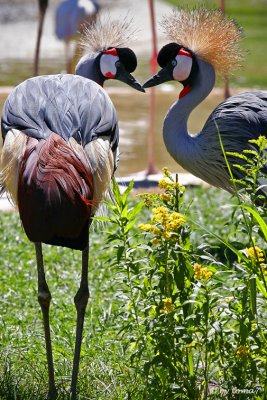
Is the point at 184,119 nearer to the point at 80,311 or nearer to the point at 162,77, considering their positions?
the point at 162,77

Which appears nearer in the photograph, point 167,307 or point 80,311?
point 167,307

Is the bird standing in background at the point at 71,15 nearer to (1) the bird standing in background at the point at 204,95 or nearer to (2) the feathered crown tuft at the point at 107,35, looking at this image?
(1) the bird standing in background at the point at 204,95

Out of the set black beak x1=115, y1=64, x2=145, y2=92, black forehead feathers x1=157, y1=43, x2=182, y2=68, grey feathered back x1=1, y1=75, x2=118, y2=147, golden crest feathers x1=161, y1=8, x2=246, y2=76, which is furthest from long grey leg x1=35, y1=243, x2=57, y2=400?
black forehead feathers x1=157, y1=43, x2=182, y2=68

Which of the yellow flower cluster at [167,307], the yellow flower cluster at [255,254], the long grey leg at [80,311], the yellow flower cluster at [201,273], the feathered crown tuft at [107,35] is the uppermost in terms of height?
the feathered crown tuft at [107,35]

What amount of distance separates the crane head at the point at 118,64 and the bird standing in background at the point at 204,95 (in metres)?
0.29

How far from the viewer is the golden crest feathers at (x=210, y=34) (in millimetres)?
4898

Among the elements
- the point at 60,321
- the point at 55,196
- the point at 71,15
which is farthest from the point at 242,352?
the point at 71,15

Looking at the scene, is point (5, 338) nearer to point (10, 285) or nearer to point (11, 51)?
point (10, 285)

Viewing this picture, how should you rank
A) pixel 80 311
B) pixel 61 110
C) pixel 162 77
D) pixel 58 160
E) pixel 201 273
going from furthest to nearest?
pixel 162 77 → pixel 80 311 → pixel 61 110 → pixel 58 160 → pixel 201 273

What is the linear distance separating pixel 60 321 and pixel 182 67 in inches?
59.4

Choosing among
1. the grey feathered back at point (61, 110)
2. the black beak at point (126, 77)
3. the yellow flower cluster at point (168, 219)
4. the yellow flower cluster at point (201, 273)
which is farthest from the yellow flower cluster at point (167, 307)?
the black beak at point (126, 77)

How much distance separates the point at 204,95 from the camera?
5.22 metres

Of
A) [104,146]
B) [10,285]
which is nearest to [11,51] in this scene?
[10,285]

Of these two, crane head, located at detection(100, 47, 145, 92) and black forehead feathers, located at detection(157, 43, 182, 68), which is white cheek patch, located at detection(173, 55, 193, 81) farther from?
crane head, located at detection(100, 47, 145, 92)
